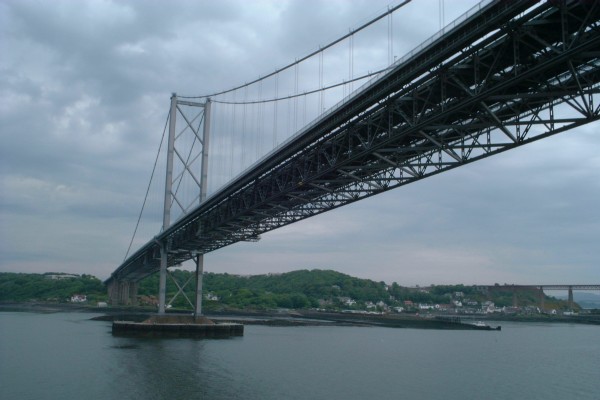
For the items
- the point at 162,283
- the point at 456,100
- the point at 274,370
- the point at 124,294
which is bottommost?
the point at 274,370

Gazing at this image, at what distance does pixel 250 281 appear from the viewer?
184 metres

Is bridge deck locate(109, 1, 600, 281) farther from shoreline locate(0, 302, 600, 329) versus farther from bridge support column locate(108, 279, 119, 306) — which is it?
bridge support column locate(108, 279, 119, 306)

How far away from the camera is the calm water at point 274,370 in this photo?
25.7 m

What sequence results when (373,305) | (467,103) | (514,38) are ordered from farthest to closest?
(373,305)
(467,103)
(514,38)

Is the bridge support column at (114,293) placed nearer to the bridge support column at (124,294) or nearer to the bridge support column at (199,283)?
the bridge support column at (124,294)

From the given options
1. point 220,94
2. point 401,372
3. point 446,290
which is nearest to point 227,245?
point 220,94

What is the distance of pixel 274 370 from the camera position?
31969 millimetres

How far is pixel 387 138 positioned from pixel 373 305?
465 ft

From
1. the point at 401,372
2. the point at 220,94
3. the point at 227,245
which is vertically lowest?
the point at 401,372

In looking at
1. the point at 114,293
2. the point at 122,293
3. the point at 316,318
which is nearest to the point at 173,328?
the point at 316,318

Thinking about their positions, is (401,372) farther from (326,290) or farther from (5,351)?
(326,290)

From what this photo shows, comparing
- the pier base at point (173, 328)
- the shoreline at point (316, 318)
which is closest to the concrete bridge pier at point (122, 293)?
the shoreline at point (316, 318)

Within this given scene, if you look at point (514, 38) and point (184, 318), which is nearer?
point (514, 38)

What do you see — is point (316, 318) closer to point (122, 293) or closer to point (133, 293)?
point (122, 293)
